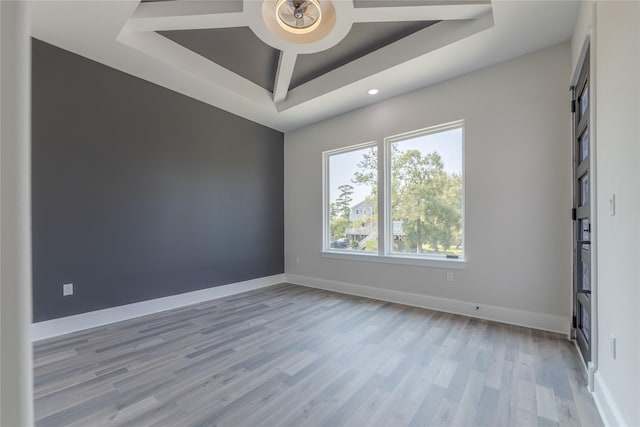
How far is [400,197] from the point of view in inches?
156

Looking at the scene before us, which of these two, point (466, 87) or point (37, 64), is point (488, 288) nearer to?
point (466, 87)

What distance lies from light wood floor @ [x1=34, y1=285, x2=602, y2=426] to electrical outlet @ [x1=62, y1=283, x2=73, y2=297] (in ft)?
1.41

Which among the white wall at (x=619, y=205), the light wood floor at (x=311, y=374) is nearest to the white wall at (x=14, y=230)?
the light wood floor at (x=311, y=374)

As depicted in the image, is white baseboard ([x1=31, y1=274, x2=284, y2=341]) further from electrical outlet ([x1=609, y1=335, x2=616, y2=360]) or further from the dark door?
the dark door

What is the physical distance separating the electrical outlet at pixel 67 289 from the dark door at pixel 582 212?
4579 mm

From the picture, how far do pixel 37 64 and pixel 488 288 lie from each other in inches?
203

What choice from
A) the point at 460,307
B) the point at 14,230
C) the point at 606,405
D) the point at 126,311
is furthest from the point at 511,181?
the point at 126,311

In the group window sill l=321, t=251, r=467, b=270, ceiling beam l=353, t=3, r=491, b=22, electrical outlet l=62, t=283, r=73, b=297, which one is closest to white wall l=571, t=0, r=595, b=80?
ceiling beam l=353, t=3, r=491, b=22

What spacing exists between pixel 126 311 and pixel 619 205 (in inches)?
171

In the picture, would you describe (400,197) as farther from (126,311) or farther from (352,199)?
(126,311)

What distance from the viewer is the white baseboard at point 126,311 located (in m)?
2.77

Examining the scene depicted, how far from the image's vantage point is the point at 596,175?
6.10 ft

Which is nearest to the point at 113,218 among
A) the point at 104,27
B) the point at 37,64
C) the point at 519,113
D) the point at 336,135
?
the point at 37,64

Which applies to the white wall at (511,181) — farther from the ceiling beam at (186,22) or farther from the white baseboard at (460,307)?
the ceiling beam at (186,22)
